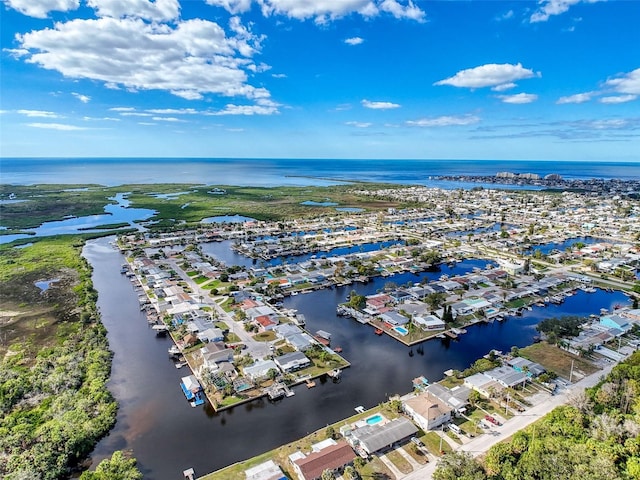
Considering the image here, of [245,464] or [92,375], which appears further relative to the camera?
[92,375]

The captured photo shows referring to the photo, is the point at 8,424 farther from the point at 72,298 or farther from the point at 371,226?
the point at 371,226

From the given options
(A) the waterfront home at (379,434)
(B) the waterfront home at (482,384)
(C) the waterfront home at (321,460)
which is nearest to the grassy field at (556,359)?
(B) the waterfront home at (482,384)

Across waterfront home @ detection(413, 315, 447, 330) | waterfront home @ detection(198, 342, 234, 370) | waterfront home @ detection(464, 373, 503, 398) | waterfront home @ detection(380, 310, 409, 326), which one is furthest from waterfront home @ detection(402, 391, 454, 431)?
waterfront home @ detection(198, 342, 234, 370)

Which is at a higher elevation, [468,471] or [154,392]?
[468,471]

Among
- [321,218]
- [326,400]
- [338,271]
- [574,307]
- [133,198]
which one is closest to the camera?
[326,400]

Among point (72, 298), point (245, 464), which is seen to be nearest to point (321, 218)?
point (72, 298)
